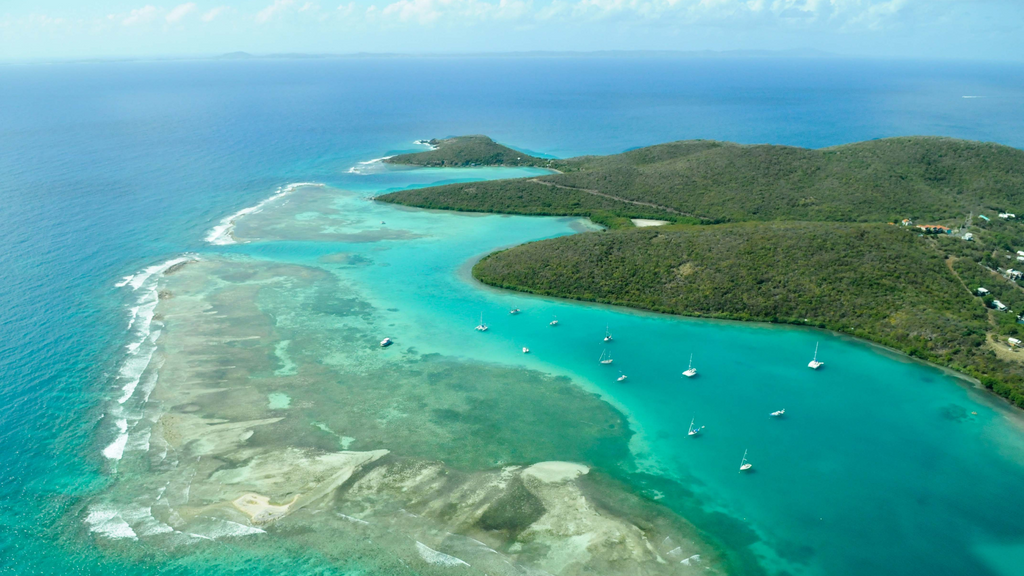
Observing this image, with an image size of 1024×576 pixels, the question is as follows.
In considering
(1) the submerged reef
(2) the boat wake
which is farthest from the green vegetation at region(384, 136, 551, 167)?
(1) the submerged reef

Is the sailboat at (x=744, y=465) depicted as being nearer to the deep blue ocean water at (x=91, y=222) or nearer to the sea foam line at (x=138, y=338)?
the deep blue ocean water at (x=91, y=222)

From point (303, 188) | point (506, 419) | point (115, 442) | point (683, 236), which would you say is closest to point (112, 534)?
point (115, 442)

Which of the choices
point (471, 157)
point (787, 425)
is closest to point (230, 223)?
point (471, 157)

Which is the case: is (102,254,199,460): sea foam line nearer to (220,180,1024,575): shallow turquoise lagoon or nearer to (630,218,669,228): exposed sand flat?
(220,180,1024,575): shallow turquoise lagoon

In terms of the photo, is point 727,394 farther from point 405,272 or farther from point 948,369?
point 405,272

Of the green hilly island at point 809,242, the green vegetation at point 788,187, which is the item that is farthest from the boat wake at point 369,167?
the green hilly island at point 809,242

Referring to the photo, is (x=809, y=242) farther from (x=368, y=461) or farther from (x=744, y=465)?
(x=368, y=461)
